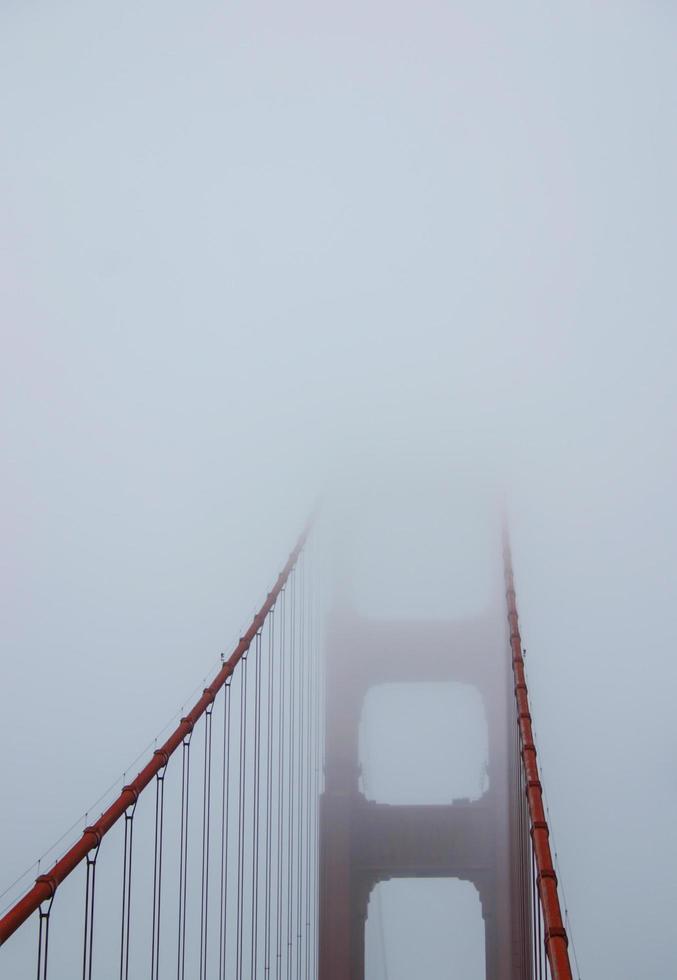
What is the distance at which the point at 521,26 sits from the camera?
10.2m

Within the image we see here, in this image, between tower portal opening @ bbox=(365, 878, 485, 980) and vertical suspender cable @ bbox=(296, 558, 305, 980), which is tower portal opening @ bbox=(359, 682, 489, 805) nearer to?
vertical suspender cable @ bbox=(296, 558, 305, 980)

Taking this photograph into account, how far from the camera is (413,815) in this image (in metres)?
6.46

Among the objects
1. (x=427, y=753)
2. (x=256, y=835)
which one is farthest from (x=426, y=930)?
(x=256, y=835)

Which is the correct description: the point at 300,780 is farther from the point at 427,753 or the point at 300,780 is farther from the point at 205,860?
the point at 427,753

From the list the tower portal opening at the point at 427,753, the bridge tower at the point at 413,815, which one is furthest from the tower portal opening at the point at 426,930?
the bridge tower at the point at 413,815

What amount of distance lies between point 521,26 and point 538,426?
4162mm

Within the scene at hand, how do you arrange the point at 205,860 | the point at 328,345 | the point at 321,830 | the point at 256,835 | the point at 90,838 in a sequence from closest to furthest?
the point at 90,838 → the point at 205,860 → the point at 256,835 → the point at 321,830 → the point at 328,345

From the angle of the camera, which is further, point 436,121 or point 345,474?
point 436,121

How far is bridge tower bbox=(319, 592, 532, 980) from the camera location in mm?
6137

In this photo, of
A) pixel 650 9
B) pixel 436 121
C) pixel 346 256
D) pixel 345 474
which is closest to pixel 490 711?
pixel 345 474

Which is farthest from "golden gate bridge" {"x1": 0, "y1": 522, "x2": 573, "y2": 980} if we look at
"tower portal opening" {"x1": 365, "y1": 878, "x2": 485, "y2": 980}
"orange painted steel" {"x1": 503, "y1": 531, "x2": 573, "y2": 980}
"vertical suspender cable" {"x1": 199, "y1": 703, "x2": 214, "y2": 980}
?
"tower portal opening" {"x1": 365, "y1": 878, "x2": 485, "y2": 980}

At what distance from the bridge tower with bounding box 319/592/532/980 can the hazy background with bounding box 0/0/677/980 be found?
3.23 ft

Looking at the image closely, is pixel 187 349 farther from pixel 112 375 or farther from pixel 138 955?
pixel 138 955

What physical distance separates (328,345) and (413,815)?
3.77 metres
